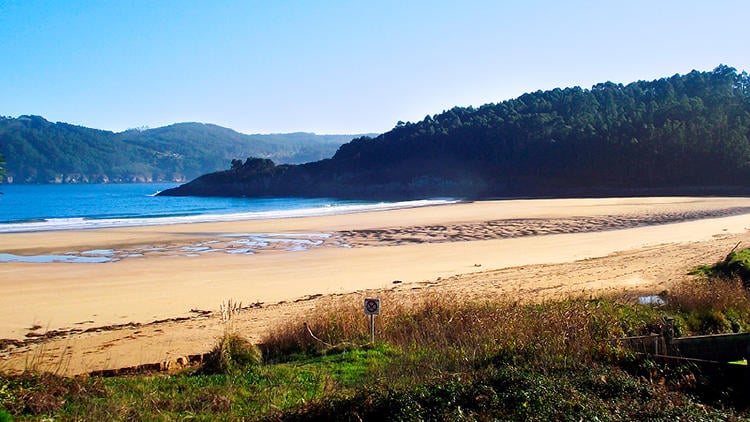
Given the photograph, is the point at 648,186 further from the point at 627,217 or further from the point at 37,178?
the point at 37,178

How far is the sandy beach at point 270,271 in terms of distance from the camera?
36.9ft

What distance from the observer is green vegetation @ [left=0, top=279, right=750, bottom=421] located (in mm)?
4734

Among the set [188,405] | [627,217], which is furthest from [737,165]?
[188,405]

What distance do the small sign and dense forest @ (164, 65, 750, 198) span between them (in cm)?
7272

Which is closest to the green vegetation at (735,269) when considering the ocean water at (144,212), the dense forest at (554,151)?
the ocean water at (144,212)

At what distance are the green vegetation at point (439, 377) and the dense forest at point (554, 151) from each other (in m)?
71.9

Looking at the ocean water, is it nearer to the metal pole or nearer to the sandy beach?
the sandy beach

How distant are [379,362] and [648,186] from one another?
256 feet

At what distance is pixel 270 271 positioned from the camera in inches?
749

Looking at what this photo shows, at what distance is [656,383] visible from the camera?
5.75m

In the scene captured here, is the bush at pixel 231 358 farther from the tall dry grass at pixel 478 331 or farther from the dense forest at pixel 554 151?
the dense forest at pixel 554 151

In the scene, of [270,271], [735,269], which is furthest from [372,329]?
[270,271]

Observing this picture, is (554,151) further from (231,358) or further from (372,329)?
(231,358)

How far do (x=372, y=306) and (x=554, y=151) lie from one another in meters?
86.9
